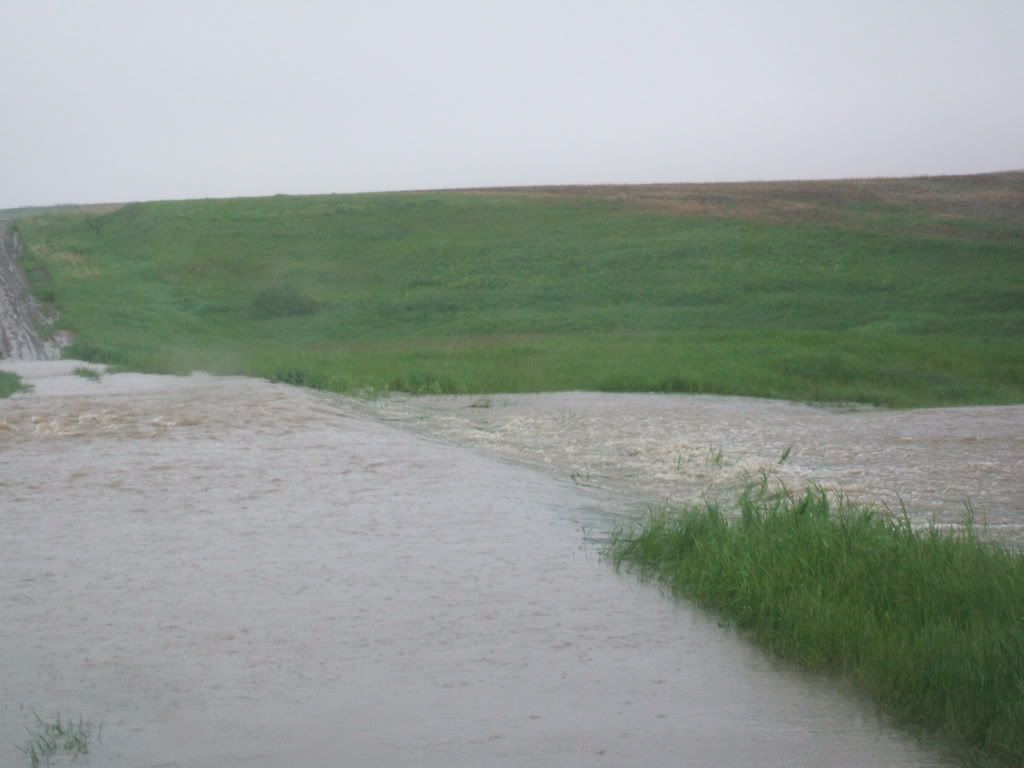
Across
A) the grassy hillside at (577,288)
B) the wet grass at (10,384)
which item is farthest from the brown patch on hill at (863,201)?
the wet grass at (10,384)

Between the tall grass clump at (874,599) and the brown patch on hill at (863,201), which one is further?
the brown patch on hill at (863,201)

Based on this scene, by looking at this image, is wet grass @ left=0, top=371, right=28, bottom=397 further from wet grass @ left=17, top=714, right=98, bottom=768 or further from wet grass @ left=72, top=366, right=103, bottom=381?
wet grass @ left=17, top=714, right=98, bottom=768

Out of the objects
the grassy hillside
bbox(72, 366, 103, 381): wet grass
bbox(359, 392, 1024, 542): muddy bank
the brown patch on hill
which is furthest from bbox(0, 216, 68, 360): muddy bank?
the brown patch on hill

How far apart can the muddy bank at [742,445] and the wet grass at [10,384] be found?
5.65 meters

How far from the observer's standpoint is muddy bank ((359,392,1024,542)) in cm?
1066

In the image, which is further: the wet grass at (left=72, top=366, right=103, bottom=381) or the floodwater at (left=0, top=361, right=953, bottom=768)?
the wet grass at (left=72, top=366, right=103, bottom=381)

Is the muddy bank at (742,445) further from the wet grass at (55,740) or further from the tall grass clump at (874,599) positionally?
the wet grass at (55,740)

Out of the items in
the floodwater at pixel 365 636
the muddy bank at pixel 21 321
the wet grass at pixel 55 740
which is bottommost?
the muddy bank at pixel 21 321

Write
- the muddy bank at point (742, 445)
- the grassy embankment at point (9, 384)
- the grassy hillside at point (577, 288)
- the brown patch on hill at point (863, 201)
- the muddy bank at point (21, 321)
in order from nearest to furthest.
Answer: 1. the muddy bank at point (742, 445)
2. the grassy embankment at point (9, 384)
3. the grassy hillside at point (577, 288)
4. the muddy bank at point (21, 321)
5. the brown patch on hill at point (863, 201)

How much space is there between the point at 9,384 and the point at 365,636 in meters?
15.3

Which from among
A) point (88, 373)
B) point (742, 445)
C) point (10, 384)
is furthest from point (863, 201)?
point (742, 445)

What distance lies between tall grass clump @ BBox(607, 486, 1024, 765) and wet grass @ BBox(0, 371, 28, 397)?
13.4 metres

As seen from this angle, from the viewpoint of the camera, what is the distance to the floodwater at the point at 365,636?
5.31 meters

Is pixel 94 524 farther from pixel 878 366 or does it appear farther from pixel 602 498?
pixel 878 366
